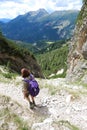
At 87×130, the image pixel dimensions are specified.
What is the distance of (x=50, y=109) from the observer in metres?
18.7

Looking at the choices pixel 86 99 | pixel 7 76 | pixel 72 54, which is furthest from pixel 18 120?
pixel 72 54

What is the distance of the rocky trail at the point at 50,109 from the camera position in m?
16.4

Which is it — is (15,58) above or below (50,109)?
below

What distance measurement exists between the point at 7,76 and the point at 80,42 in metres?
32.7

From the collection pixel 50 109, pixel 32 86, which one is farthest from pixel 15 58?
pixel 32 86

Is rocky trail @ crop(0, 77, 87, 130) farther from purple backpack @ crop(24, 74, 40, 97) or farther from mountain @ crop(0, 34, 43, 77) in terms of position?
mountain @ crop(0, 34, 43, 77)

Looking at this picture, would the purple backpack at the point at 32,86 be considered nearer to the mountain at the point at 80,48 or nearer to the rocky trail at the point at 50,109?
the rocky trail at the point at 50,109

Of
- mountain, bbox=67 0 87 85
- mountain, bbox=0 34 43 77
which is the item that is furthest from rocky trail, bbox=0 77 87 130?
mountain, bbox=0 34 43 77

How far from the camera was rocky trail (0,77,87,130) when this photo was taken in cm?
1636

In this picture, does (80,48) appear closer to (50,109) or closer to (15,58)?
(15,58)

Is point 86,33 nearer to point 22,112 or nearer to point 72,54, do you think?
point 72,54

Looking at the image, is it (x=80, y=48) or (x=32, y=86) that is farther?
(x=80, y=48)

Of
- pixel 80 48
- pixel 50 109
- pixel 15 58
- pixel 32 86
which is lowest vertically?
pixel 15 58

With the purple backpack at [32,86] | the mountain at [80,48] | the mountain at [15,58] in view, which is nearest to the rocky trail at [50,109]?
the purple backpack at [32,86]
